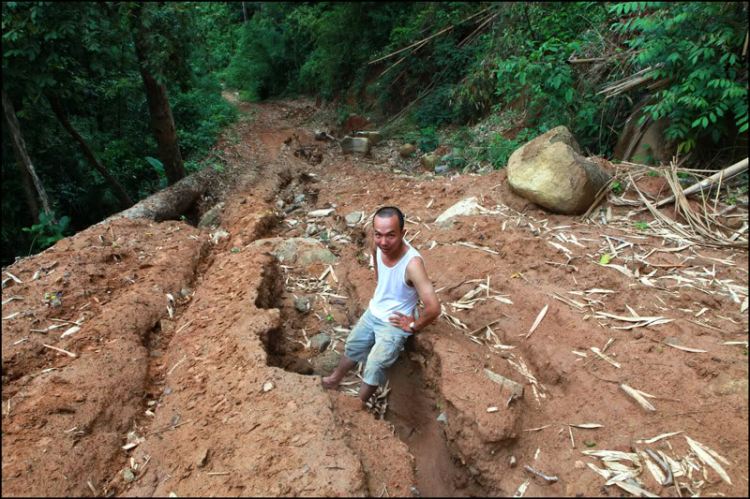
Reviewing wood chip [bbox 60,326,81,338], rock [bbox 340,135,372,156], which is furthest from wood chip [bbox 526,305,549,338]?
rock [bbox 340,135,372,156]

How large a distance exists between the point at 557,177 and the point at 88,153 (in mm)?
8322

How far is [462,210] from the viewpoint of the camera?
5277 millimetres

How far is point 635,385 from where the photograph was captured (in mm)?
2580

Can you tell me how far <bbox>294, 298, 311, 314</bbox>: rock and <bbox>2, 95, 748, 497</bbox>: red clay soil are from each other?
0.08 metres

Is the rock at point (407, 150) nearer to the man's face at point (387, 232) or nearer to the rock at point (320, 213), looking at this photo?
the rock at point (320, 213)

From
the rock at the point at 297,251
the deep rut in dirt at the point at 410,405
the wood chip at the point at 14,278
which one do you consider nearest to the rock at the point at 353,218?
the rock at the point at 297,251

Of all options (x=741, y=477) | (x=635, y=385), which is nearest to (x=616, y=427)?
(x=635, y=385)

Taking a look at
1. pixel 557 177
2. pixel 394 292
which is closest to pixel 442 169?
pixel 557 177

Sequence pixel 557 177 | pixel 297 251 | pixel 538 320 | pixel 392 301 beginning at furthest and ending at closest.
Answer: pixel 297 251 → pixel 557 177 → pixel 538 320 → pixel 392 301

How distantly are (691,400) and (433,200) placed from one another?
4.04 meters

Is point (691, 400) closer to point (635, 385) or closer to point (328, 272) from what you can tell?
point (635, 385)

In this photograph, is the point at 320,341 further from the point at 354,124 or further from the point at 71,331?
the point at 354,124

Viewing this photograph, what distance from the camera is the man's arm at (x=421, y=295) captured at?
278 centimetres

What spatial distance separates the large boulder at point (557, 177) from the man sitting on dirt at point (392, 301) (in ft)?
8.49
